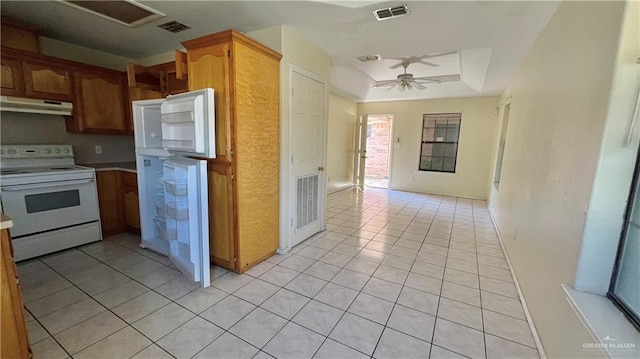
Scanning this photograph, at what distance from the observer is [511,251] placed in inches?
109

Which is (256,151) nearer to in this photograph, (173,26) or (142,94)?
(173,26)

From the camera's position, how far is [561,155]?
66.5 inches

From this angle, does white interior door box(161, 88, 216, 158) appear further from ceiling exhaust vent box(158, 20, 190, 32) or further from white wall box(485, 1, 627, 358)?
white wall box(485, 1, 627, 358)

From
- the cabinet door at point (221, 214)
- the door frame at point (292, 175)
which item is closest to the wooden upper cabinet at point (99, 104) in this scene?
the cabinet door at point (221, 214)

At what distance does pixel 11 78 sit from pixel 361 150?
6045 mm

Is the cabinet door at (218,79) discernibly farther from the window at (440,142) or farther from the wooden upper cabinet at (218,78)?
the window at (440,142)

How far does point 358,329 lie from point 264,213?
1426mm

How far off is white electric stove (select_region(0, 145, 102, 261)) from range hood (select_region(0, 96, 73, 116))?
0.47 m

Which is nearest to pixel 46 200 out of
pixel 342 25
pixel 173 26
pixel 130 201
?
pixel 130 201

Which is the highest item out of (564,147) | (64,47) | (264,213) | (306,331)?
(64,47)

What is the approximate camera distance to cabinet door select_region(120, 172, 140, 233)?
10.4 feet

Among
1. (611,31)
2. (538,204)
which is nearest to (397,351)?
(538,204)

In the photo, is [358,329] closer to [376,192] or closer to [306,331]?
[306,331]

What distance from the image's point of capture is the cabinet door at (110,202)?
3.12m
